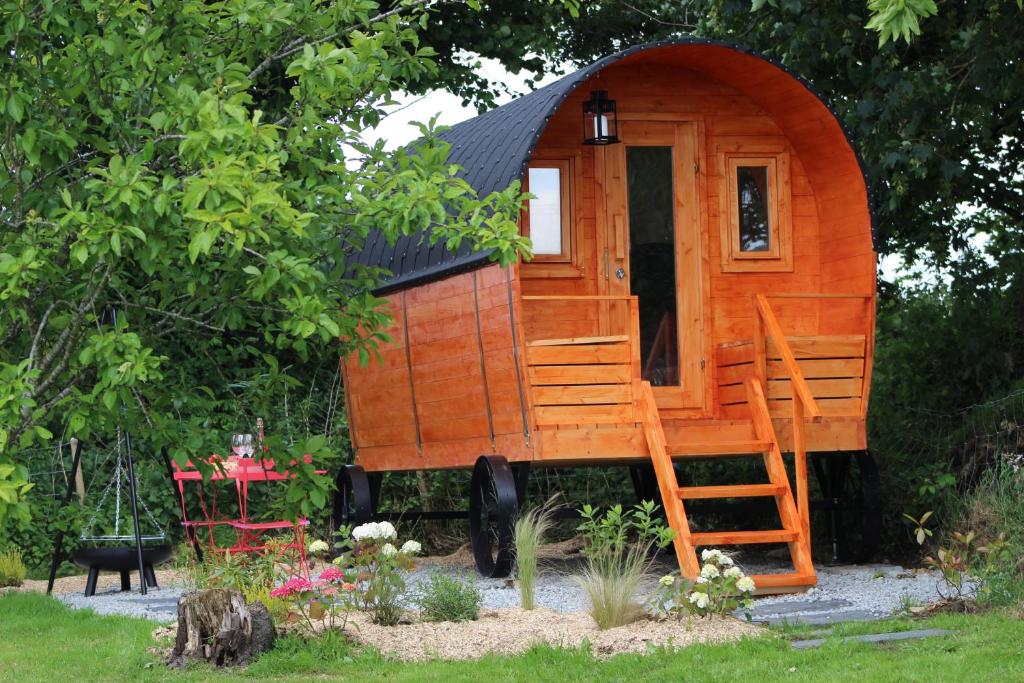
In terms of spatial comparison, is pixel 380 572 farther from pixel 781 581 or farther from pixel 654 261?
pixel 654 261

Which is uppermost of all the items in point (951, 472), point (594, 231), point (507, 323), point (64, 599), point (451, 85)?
point (451, 85)

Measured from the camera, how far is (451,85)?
1582 centimetres

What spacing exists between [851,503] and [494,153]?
151 inches

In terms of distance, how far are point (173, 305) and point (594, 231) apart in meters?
4.50

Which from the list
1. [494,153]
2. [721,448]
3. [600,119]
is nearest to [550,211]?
[494,153]

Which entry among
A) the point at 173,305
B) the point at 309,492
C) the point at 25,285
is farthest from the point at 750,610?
the point at 25,285

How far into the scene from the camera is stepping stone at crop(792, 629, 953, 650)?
6.45m

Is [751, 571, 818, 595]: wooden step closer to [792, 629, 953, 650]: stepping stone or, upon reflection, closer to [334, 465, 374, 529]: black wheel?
[792, 629, 953, 650]: stepping stone

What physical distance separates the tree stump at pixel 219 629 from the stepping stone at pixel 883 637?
255 cm

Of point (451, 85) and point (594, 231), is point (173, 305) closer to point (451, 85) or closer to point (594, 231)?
point (594, 231)

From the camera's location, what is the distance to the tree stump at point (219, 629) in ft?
21.1

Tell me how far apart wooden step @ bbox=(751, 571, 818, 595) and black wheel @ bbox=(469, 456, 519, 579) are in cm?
174

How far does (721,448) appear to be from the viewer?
370 inches

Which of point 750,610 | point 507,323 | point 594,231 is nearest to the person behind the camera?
point 750,610
